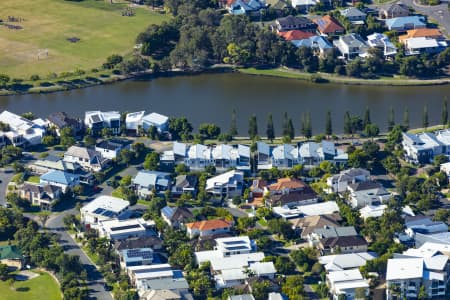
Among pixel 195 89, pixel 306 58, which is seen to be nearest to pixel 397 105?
pixel 306 58

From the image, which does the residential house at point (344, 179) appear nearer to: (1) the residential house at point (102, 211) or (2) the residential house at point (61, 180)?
(1) the residential house at point (102, 211)

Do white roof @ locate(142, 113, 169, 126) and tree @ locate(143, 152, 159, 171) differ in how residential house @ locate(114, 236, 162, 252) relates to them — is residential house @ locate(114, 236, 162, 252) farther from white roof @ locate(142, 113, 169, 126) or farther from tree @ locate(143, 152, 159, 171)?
white roof @ locate(142, 113, 169, 126)

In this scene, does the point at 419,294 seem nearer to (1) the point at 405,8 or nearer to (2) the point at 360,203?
(2) the point at 360,203

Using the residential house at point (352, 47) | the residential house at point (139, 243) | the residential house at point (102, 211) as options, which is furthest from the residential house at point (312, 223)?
the residential house at point (352, 47)

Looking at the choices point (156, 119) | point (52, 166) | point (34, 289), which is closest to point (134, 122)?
point (156, 119)

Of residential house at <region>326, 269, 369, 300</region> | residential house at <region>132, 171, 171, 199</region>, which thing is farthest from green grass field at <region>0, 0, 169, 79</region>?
residential house at <region>326, 269, 369, 300</region>

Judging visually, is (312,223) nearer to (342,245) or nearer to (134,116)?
(342,245)
